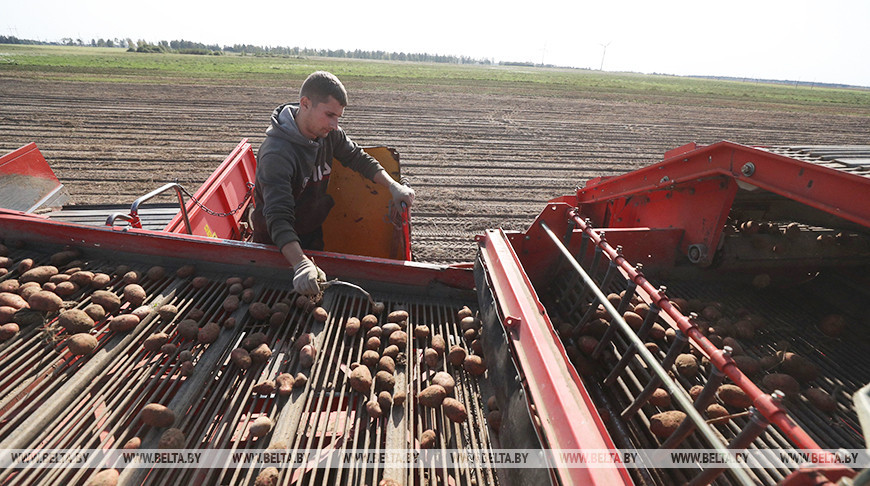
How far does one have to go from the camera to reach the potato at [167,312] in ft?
5.85

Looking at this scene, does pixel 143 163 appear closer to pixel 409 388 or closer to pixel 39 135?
pixel 39 135

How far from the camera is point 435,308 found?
2154mm

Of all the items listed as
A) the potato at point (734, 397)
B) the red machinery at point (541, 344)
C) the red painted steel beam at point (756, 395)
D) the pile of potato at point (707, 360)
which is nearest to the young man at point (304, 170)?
the red machinery at point (541, 344)

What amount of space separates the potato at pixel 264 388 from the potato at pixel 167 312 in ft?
1.94

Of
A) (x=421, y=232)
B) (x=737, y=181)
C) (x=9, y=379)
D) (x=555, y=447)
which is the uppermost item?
(x=737, y=181)

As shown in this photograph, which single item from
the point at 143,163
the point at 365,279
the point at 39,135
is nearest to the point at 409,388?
the point at 365,279

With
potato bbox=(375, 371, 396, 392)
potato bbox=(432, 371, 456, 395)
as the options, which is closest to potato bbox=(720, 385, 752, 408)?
potato bbox=(432, 371, 456, 395)

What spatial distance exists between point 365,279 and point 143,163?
6.04 m

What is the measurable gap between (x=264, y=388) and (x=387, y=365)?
1.63 ft

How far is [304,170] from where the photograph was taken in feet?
7.79

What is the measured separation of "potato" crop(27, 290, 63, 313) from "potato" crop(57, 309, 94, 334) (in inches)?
3.9

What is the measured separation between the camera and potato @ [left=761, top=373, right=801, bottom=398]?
1.66 metres

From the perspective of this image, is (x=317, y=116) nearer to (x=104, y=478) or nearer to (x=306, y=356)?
(x=306, y=356)

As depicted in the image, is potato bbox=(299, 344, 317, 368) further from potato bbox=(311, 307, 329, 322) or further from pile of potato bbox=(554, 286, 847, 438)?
pile of potato bbox=(554, 286, 847, 438)
